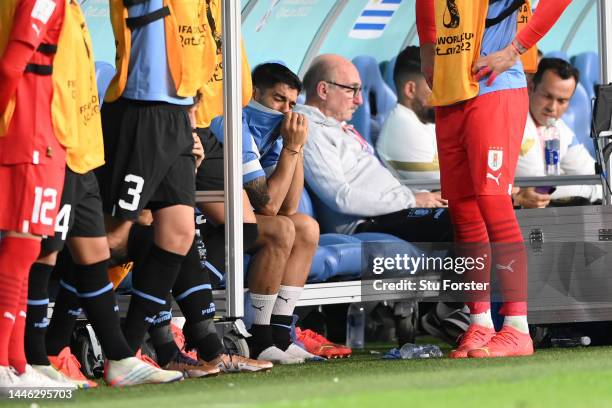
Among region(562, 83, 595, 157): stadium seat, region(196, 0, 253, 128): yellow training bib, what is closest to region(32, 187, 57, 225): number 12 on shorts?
region(196, 0, 253, 128): yellow training bib

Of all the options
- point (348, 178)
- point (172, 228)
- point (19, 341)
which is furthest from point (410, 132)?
point (19, 341)

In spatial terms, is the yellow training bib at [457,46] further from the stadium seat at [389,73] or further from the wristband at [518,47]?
the stadium seat at [389,73]

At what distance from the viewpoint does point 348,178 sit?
10.0 meters

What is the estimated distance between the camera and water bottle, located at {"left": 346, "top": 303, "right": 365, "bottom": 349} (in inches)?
394

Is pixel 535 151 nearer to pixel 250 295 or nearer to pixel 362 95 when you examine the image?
pixel 362 95

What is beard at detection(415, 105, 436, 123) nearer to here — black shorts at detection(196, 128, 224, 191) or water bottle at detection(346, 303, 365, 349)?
water bottle at detection(346, 303, 365, 349)

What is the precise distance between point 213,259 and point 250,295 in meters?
0.27

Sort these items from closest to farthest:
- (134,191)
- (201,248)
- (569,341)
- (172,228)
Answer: (134,191)
(172,228)
(201,248)
(569,341)

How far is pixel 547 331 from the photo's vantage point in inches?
346

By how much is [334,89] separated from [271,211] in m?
2.05

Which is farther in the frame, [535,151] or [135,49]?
[535,151]

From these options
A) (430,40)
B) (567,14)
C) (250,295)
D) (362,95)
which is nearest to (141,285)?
(250,295)

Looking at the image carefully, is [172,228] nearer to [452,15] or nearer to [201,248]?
[201,248]

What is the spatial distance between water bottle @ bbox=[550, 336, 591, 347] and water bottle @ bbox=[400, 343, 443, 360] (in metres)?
1.00
